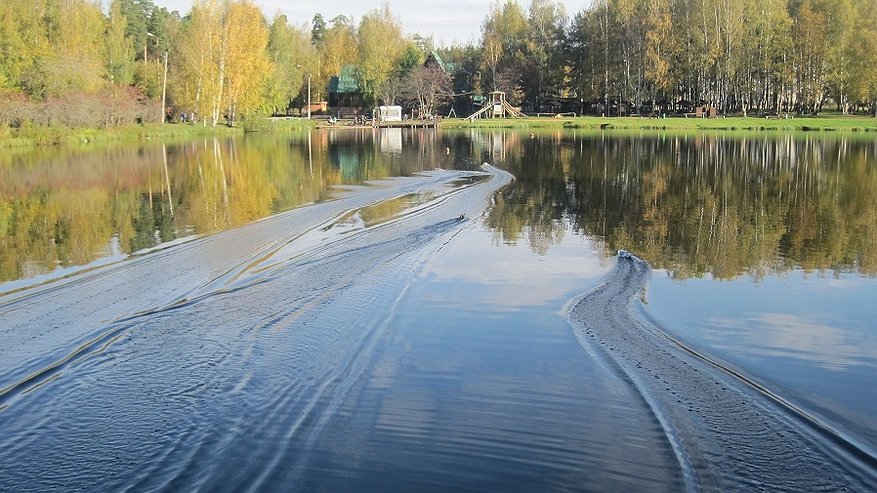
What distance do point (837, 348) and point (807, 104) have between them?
302ft

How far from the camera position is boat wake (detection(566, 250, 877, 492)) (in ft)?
22.2

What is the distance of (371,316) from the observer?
11.6 meters

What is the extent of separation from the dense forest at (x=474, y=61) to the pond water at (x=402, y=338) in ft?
144

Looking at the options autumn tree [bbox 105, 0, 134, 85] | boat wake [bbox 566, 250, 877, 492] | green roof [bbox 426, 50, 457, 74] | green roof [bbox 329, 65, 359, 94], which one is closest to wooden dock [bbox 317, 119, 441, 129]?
green roof [bbox 329, 65, 359, 94]

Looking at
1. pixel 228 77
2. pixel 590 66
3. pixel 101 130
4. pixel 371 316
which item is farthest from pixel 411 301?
pixel 590 66

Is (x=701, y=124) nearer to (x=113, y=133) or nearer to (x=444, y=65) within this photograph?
(x=444, y=65)

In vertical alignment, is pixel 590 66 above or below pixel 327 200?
above

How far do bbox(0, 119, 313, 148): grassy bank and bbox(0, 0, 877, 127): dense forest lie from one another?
5.02ft

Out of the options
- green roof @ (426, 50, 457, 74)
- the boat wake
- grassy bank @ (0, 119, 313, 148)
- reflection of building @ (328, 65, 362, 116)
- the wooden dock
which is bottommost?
the boat wake

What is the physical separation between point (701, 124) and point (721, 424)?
76.7 meters

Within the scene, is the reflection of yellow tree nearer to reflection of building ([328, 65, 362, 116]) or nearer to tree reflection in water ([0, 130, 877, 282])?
tree reflection in water ([0, 130, 877, 282])

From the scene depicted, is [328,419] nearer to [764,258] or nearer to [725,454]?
[725,454]

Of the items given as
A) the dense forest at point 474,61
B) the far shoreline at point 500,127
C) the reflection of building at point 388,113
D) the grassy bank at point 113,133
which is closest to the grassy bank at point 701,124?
the far shoreline at point 500,127

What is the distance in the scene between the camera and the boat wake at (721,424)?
6777 mm
